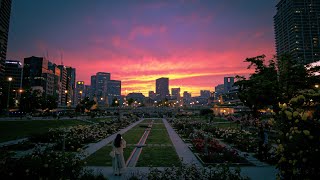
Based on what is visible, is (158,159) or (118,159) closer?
(118,159)

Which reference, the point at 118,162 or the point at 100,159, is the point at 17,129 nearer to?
the point at 100,159

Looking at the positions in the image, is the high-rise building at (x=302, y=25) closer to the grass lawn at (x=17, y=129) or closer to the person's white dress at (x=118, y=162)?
the grass lawn at (x=17, y=129)

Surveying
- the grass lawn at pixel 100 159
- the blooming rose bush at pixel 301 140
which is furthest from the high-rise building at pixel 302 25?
the blooming rose bush at pixel 301 140

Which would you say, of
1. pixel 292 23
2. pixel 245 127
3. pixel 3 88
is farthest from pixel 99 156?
pixel 292 23

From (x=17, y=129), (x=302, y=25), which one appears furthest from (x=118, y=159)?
(x=302, y=25)

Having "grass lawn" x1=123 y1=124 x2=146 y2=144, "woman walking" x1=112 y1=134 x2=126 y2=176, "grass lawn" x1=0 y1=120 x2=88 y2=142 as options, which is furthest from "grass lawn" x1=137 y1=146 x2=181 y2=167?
"grass lawn" x1=0 y1=120 x2=88 y2=142

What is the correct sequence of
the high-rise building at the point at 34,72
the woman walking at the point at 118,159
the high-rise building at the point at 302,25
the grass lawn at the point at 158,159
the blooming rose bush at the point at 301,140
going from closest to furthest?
the blooming rose bush at the point at 301,140 → the woman walking at the point at 118,159 → the grass lawn at the point at 158,159 → the high-rise building at the point at 34,72 → the high-rise building at the point at 302,25

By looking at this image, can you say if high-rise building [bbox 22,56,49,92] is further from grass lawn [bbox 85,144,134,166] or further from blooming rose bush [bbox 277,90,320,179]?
blooming rose bush [bbox 277,90,320,179]

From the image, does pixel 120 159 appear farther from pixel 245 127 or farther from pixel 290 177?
pixel 245 127

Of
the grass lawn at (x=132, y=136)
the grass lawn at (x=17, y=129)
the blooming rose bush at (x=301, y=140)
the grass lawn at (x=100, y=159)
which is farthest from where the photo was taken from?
the grass lawn at (x=17, y=129)

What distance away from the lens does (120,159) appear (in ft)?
41.0

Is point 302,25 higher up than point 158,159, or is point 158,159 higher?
point 302,25

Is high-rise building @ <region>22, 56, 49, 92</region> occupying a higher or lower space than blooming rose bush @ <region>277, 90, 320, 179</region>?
higher

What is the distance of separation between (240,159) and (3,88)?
91104 millimetres
